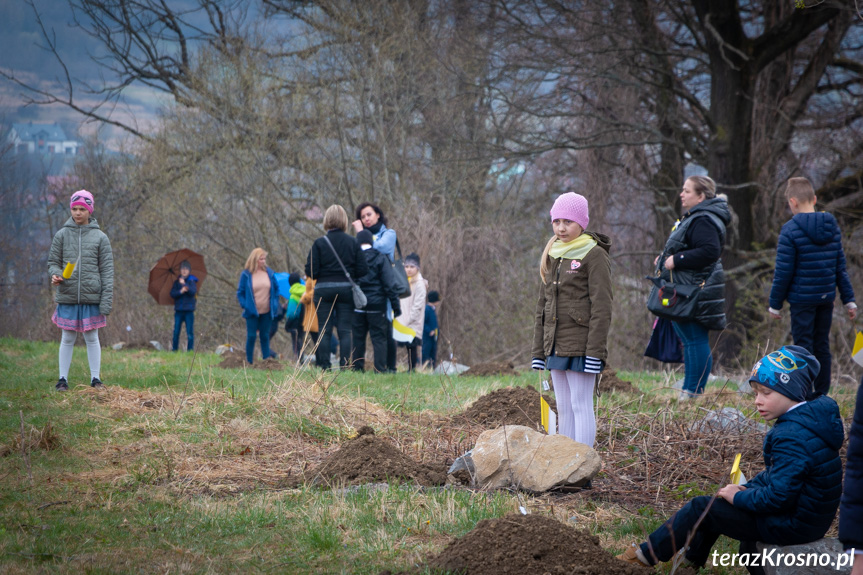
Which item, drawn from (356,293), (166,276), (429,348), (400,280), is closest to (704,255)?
(356,293)

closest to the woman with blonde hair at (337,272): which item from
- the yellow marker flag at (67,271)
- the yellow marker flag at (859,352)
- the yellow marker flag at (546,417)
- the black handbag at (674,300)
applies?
the yellow marker flag at (67,271)

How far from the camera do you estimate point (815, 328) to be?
6957 millimetres

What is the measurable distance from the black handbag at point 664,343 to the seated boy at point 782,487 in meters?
3.88

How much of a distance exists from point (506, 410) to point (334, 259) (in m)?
4.15

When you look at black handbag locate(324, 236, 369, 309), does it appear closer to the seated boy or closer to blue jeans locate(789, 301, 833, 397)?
blue jeans locate(789, 301, 833, 397)

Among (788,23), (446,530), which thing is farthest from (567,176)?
(446,530)

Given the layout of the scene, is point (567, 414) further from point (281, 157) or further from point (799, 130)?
point (281, 157)

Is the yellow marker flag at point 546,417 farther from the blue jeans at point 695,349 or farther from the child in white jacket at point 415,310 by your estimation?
the child in white jacket at point 415,310

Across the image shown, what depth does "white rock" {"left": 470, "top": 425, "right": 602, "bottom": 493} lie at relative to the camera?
187 inches

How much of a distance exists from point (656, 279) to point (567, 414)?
7.50ft

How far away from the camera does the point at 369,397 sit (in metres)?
7.56

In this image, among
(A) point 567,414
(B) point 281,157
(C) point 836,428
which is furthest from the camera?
(B) point 281,157

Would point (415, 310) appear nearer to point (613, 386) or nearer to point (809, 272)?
point (613, 386)

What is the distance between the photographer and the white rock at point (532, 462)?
476cm
